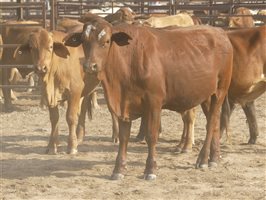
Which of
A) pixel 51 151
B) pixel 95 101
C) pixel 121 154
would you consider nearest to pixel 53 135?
pixel 51 151

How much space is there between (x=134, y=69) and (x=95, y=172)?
1258 millimetres

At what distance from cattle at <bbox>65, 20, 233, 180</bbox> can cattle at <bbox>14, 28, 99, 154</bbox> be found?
100 cm

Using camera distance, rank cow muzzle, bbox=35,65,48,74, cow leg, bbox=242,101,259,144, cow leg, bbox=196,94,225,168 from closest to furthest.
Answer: cow leg, bbox=196,94,225,168 → cow muzzle, bbox=35,65,48,74 → cow leg, bbox=242,101,259,144

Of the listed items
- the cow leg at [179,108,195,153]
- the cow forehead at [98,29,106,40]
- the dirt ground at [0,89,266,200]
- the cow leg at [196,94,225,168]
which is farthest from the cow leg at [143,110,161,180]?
the cow leg at [179,108,195,153]

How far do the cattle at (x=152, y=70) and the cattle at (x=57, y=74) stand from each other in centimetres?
100

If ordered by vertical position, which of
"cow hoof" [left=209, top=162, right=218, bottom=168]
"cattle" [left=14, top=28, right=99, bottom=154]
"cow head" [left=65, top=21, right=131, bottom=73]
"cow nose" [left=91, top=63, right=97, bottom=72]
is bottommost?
"cow hoof" [left=209, top=162, right=218, bottom=168]

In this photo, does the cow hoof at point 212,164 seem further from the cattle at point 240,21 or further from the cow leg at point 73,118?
the cattle at point 240,21

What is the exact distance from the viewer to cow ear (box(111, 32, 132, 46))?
19.4ft

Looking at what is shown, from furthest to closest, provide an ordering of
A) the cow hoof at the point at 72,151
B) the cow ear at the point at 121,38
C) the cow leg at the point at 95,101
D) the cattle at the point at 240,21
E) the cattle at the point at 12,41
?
the cattle at the point at 240,21 < the cattle at the point at 12,41 < the cow leg at the point at 95,101 < the cow hoof at the point at 72,151 < the cow ear at the point at 121,38

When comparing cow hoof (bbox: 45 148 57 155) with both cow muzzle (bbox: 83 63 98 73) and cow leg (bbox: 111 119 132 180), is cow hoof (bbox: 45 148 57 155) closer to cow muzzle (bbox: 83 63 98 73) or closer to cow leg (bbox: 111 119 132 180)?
cow leg (bbox: 111 119 132 180)

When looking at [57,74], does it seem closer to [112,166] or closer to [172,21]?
[112,166]

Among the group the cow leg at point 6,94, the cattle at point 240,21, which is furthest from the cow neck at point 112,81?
the cattle at point 240,21

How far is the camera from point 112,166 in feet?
22.3

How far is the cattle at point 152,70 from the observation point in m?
5.94
